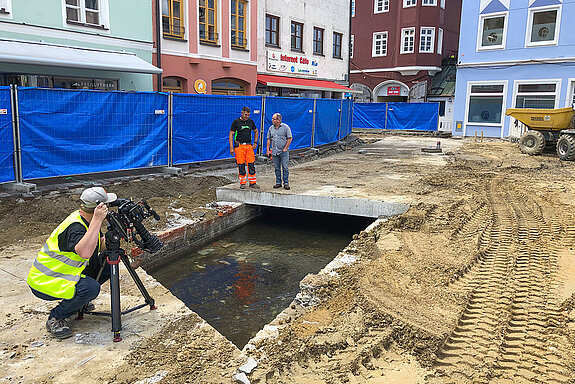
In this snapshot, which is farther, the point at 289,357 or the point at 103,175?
the point at 103,175

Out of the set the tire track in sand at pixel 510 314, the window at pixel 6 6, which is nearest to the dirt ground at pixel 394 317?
the tire track in sand at pixel 510 314

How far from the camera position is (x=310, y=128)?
58.0 feet

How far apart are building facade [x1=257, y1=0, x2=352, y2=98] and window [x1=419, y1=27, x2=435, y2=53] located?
7850mm

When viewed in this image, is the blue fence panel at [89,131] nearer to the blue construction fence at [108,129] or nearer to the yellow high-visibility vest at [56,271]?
the blue construction fence at [108,129]

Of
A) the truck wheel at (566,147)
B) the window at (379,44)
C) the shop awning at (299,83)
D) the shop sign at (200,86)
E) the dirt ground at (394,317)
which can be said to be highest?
the window at (379,44)

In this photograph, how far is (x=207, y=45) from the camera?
63.7ft

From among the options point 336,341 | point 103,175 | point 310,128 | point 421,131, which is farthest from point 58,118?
point 421,131

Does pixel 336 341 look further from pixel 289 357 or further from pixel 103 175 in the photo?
pixel 103 175

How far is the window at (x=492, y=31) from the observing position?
27078mm

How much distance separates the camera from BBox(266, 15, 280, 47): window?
23625 millimetres

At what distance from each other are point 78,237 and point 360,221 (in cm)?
809

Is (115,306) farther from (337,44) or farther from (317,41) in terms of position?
(337,44)

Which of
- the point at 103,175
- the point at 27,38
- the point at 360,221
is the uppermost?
the point at 27,38

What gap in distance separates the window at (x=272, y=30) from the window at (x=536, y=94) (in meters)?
14.0
